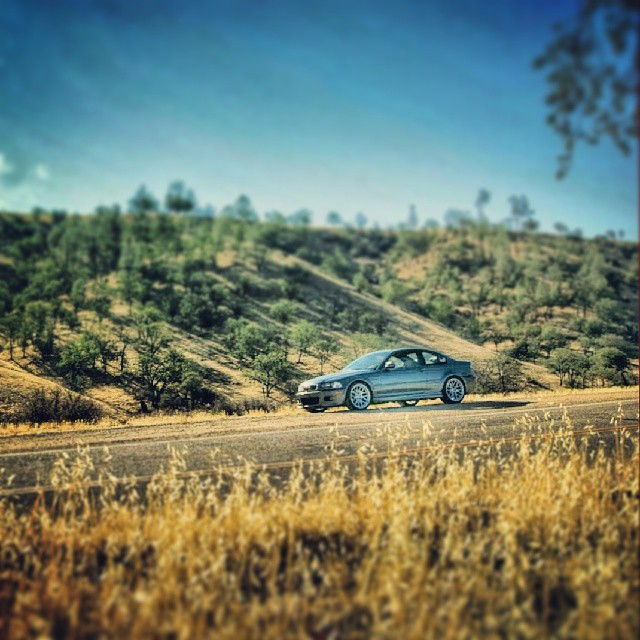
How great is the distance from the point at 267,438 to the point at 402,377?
5.78 m

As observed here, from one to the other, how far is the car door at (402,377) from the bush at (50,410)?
1412 cm

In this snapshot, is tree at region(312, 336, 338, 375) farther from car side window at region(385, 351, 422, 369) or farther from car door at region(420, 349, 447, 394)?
car side window at region(385, 351, 422, 369)

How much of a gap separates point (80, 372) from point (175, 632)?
116ft

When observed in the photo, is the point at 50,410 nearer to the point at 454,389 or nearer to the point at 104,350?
the point at 104,350

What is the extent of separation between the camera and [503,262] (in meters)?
89.0

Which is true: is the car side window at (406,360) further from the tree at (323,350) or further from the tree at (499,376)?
the tree at (323,350)

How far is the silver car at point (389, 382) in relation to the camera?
40.0ft

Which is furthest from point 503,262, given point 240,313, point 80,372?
point 80,372

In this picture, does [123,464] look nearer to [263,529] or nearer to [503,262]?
[263,529]

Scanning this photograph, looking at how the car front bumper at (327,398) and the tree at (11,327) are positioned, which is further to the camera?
the tree at (11,327)

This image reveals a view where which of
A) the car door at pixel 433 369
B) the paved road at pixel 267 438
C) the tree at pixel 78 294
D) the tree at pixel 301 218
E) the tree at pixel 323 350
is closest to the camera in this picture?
the paved road at pixel 267 438

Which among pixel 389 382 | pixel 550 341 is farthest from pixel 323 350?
pixel 389 382

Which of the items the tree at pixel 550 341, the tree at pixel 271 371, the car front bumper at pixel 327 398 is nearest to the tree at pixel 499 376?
the tree at pixel 550 341

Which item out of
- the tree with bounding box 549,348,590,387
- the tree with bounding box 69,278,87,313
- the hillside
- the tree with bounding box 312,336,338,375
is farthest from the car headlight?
the tree with bounding box 69,278,87,313
